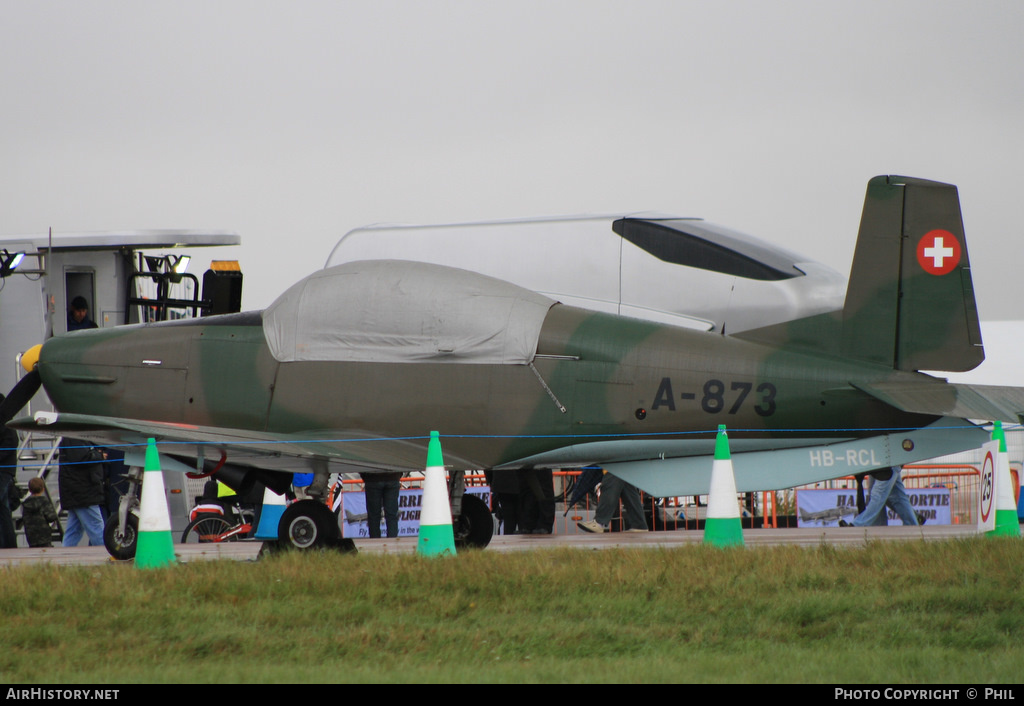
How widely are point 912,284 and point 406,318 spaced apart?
4422 mm

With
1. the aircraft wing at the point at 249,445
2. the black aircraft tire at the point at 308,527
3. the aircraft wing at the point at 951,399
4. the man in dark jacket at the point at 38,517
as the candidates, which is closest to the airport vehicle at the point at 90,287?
the man in dark jacket at the point at 38,517

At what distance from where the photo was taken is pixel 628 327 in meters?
9.85

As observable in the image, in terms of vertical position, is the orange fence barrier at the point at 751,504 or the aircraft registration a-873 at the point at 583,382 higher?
the aircraft registration a-873 at the point at 583,382

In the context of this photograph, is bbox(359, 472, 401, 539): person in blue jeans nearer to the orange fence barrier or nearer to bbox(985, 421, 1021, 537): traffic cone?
the orange fence barrier

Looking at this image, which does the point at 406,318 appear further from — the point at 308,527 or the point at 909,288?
the point at 909,288

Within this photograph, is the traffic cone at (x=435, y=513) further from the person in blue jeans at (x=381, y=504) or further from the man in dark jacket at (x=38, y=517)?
the man in dark jacket at (x=38, y=517)

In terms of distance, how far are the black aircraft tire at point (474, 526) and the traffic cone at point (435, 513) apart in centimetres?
189

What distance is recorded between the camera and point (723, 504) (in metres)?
8.61

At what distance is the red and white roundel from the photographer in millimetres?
9438

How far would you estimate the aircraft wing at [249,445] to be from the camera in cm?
909

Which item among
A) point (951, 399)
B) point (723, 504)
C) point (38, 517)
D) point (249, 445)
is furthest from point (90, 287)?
point (951, 399)

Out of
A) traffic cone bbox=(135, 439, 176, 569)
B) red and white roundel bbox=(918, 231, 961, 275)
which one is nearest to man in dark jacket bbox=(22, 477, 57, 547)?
traffic cone bbox=(135, 439, 176, 569)

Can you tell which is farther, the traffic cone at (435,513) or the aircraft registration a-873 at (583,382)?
the aircraft registration a-873 at (583,382)
